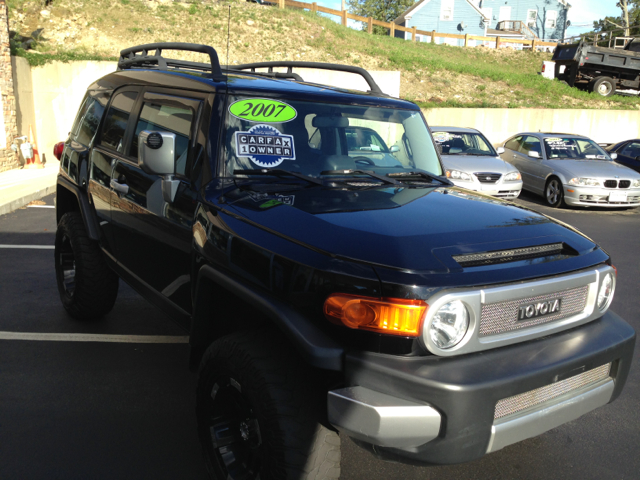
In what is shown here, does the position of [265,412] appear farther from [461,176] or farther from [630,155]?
[630,155]

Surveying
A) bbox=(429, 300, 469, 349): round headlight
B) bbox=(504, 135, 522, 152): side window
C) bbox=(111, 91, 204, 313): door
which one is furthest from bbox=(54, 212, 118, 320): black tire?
bbox=(504, 135, 522, 152): side window

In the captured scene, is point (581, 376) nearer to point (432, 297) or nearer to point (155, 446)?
point (432, 297)

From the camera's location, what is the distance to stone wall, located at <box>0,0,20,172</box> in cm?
1253

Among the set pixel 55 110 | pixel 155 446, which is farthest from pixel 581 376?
pixel 55 110

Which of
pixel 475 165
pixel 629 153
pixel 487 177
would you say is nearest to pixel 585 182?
pixel 487 177

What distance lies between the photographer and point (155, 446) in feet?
9.84

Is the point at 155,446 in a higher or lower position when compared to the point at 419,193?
lower

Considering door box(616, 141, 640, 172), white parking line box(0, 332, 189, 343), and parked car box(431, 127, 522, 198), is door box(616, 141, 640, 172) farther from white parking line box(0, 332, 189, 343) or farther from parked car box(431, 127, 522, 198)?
white parking line box(0, 332, 189, 343)

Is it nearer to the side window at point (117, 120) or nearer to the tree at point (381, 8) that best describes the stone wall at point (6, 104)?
the side window at point (117, 120)

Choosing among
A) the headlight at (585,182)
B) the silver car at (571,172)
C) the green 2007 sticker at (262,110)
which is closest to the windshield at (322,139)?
the green 2007 sticker at (262,110)

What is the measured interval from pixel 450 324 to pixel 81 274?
10.5ft

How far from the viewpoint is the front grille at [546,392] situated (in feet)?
6.83

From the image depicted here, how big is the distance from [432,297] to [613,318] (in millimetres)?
1218

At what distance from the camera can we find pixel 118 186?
3.61 meters
